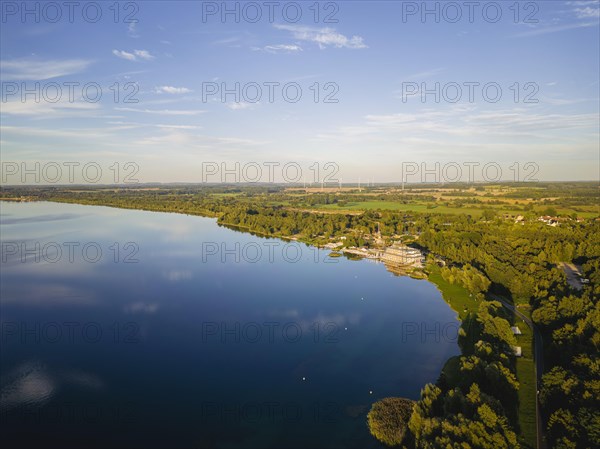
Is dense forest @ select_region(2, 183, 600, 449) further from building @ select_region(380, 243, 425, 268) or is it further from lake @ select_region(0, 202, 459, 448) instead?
lake @ select_region(0, 202, 459, 448)

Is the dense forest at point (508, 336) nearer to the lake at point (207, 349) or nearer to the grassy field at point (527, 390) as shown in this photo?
the grassy field at point (527, 390)

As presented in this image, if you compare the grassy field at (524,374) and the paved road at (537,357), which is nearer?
the paved road at (537,357)

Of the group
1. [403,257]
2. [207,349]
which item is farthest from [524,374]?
[403,257]

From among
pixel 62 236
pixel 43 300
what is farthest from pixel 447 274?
pixel 62 236

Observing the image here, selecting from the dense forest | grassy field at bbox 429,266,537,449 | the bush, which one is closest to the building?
the dense forest

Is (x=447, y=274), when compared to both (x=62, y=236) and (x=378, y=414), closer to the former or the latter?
(x=378, y=414)

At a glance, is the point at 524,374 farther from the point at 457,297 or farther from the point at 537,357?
the point at 457,297

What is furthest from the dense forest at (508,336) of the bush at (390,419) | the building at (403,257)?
the building at (403,257)
